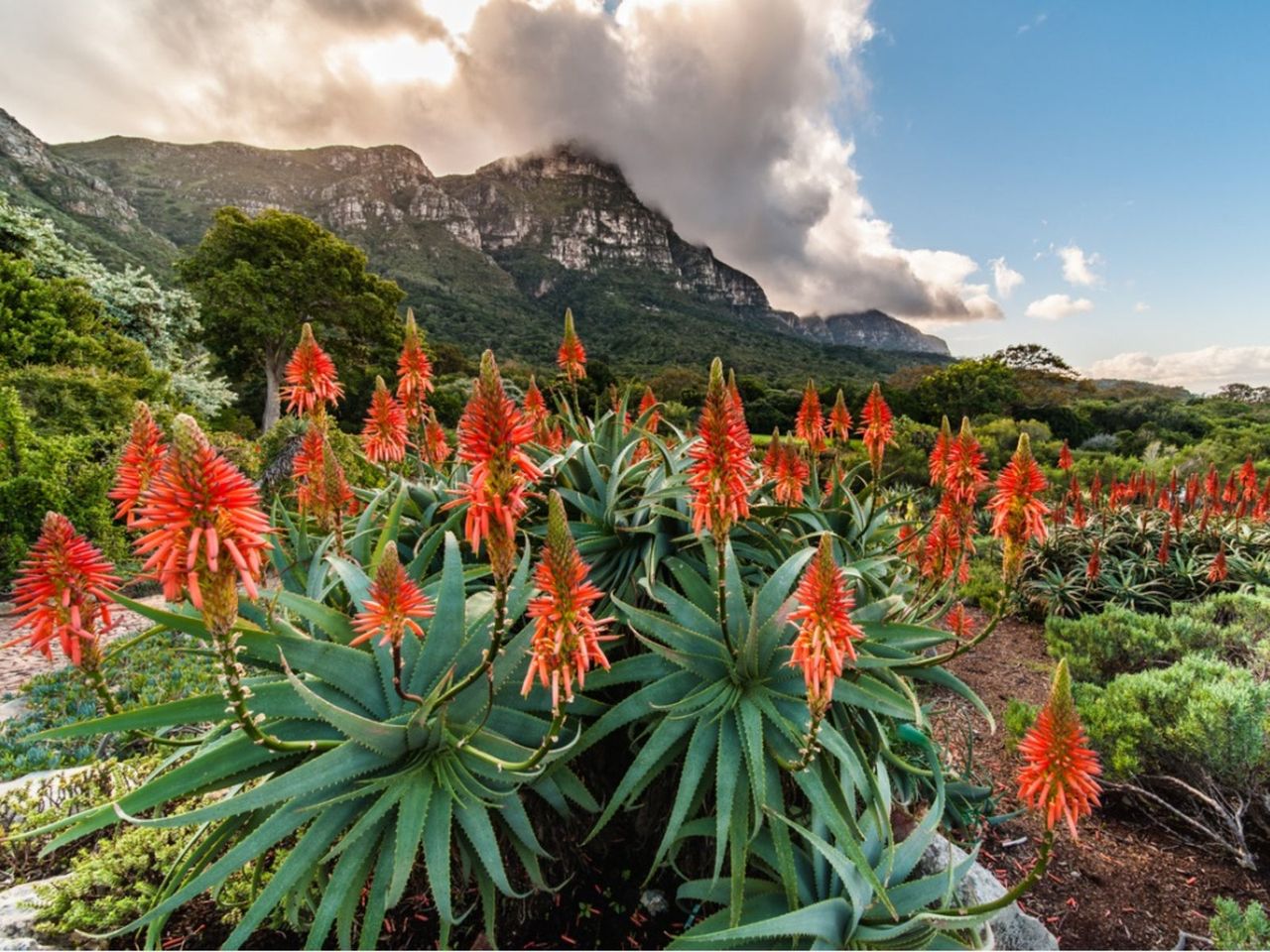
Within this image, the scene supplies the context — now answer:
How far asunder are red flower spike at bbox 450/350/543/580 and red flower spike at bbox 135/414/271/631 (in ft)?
1.80

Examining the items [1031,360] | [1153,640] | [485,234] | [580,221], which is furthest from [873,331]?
[1153,640]

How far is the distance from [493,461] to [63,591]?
125 centimetres

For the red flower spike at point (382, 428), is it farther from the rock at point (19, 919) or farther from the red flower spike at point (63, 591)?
the rock at point (19, 919)

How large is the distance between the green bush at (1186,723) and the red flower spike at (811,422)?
318cm

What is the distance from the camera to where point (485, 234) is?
11344cm

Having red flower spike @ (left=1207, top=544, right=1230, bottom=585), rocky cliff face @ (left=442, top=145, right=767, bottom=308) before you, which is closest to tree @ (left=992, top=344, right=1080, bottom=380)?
red flower spike @ (left=1207, top=544, right=1230, bottom=585)

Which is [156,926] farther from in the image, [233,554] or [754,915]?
[754,915]

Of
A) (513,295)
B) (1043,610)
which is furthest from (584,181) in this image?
(1043,610)

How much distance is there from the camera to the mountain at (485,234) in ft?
179

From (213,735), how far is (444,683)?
1.04 metres

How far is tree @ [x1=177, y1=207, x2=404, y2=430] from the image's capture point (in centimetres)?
2742

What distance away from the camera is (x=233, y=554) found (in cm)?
149

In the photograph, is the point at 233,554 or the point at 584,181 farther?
the point at 584,181

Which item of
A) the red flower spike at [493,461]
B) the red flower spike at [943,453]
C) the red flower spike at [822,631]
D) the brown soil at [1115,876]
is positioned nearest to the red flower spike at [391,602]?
the red flower spike at [493,461]
